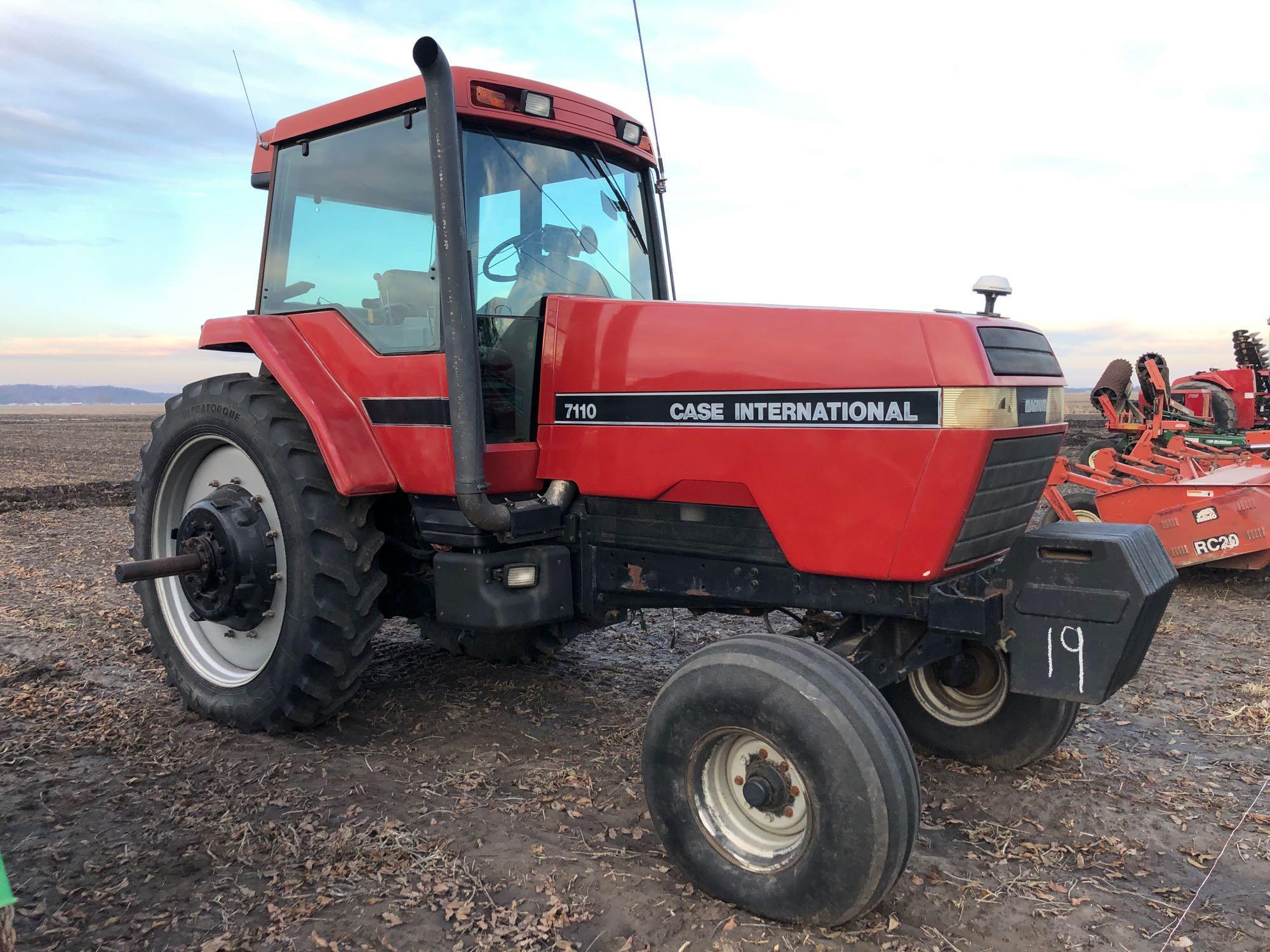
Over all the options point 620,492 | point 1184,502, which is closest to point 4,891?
point 620,492

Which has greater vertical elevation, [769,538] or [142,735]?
[769,538]

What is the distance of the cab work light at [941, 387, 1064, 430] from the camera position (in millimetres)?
2660

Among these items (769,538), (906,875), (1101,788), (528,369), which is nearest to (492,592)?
(528,369)

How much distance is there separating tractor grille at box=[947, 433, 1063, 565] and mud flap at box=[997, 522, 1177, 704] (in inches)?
3.9

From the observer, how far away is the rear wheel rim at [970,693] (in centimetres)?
374

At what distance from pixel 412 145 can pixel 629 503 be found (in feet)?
5.22

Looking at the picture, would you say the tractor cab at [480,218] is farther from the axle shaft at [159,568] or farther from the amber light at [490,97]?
the axle shaft at [159,568]

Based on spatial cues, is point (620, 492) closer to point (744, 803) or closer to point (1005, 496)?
point (744, 803)

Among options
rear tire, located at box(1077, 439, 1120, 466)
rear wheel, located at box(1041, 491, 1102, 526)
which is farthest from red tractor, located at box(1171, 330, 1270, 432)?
rear wheel, located at box(1041, 491, 1102, 526)

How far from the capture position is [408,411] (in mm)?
3588

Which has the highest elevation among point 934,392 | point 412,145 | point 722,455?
point 412,145

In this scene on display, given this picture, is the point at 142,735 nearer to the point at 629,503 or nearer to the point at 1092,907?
the point at 629,503

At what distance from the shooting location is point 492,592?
137 inches

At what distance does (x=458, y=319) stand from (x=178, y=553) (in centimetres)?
210
